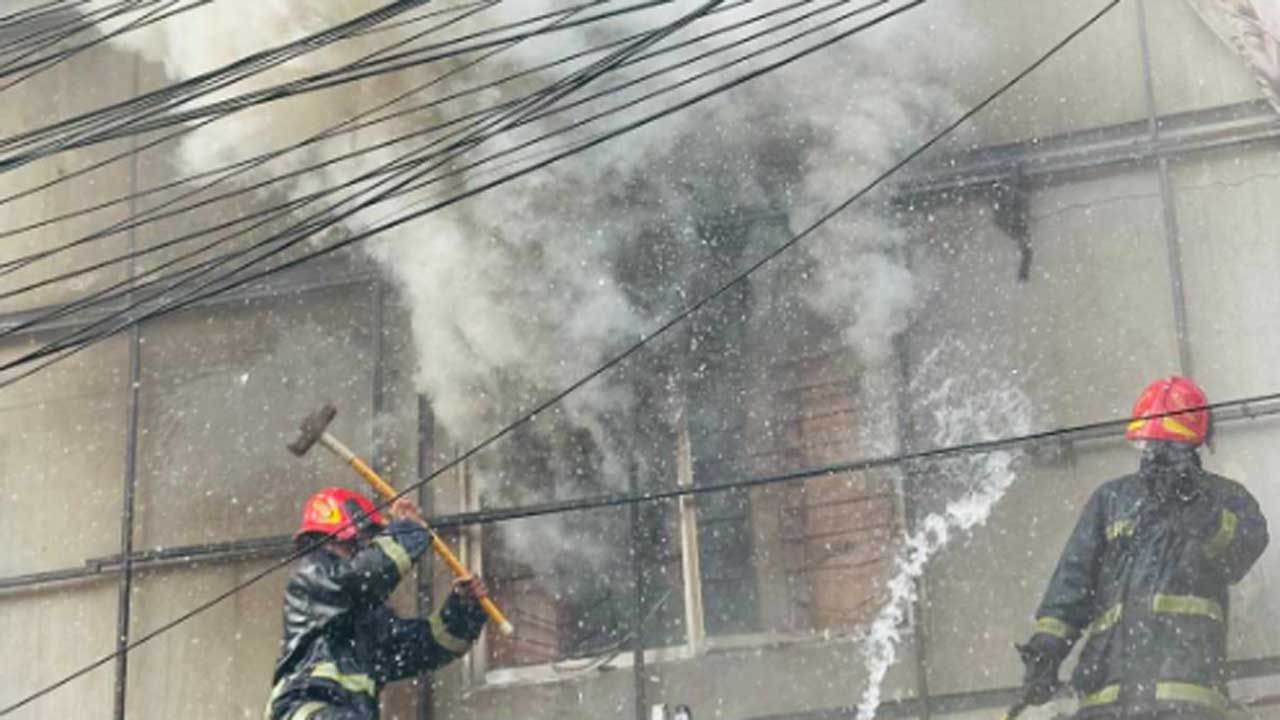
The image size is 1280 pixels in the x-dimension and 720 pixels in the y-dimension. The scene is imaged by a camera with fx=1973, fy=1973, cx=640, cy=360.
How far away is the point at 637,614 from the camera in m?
9.13

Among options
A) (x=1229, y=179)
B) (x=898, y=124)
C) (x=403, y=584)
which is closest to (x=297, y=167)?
(x=403, y=584)

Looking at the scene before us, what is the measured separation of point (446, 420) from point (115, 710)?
2.11 meters

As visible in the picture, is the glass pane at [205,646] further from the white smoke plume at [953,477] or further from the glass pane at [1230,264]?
the glass pane at [1230,264]

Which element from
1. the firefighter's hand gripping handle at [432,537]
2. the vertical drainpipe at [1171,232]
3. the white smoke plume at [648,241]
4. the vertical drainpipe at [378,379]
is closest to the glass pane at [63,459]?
the vertical drainpipe at [378,379]

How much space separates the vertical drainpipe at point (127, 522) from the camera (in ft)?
31.4

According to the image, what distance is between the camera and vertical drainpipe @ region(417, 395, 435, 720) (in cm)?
918

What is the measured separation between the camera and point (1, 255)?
10906 millimetres

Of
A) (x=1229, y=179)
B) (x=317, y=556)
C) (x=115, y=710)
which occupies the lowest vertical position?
(x=115, y=710)

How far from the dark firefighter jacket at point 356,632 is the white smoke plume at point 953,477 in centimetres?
180

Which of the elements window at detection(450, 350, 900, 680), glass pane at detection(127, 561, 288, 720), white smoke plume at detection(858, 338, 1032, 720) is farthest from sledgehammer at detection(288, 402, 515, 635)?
white smoke plume at detection(858, 338, 1032, 720)

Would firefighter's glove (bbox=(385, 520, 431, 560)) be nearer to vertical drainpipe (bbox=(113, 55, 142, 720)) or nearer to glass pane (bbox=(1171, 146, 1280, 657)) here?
vertical drainpipe (bbox=(113, 55, 142, 720))

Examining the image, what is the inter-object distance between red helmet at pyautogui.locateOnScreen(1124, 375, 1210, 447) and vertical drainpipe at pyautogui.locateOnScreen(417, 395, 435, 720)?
3.32 meters

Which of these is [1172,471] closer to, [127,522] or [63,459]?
[127,522]

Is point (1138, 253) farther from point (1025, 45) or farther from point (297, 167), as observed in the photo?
point (297, 167)
